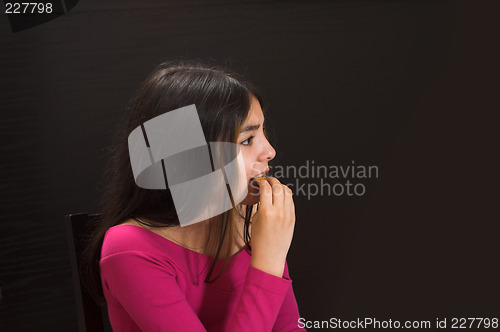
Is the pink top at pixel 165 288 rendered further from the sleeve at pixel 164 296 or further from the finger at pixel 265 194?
the finger at pixel 265 194

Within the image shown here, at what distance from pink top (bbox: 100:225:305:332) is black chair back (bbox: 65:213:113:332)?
0.08 metres

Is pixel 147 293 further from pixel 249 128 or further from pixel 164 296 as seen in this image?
pixel 249 128

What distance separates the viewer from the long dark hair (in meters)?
0.84

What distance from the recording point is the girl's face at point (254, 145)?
0.87 metres

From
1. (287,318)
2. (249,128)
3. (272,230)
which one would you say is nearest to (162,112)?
(249,128)

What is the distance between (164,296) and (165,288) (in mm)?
12

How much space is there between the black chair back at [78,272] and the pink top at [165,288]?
0.08 meters

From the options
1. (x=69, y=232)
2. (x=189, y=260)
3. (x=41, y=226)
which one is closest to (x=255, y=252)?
(x=189, y=260)

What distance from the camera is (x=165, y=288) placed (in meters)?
0.79

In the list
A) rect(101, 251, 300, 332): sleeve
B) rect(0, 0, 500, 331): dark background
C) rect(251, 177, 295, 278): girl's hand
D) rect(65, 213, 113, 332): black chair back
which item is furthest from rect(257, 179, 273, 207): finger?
rect(0, 0, 500, 331): dark background

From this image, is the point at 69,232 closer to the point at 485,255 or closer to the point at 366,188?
the point at 366,188

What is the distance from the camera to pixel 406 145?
1.33 m

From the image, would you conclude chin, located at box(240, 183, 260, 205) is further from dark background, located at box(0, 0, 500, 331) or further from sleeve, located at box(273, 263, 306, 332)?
dark background, located at box(0, 0, 500, 331)

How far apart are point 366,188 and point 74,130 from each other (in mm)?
758
